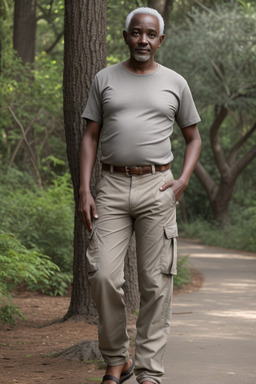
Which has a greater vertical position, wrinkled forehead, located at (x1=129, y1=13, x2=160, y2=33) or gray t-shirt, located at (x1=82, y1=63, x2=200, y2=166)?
wrinkled forehead, located at (x1=129, y1=13, x2=160, y2=33)

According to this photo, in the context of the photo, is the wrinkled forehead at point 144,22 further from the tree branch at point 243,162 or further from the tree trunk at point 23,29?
the tree branch at point 243,162

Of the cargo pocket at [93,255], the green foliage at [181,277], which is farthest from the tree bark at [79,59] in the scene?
the green foliage at [181,277]

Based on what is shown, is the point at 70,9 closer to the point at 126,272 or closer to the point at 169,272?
the point at 126,272

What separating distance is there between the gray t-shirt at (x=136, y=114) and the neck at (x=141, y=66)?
0.04m

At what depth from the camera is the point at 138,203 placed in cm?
472

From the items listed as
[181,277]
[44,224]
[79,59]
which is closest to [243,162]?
[181,277]

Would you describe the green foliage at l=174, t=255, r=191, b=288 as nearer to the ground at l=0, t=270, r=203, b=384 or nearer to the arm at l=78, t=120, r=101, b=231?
the ground at l=0, t=270, r=203, b=384

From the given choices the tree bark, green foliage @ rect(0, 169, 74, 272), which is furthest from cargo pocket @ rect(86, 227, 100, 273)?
green foliage @ rect(0, 169, 74, 272)

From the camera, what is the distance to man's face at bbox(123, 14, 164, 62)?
4754mm

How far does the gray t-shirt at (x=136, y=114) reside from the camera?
473cm

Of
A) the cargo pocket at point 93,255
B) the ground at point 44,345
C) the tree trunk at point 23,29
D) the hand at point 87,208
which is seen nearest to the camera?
the cargo pocket at point 93,255

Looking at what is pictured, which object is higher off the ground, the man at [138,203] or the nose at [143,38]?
the nose at [143,38]

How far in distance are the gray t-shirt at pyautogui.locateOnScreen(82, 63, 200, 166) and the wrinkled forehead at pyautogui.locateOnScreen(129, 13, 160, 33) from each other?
283mm

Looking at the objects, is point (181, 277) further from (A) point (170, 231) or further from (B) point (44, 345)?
(A) point (170, 231)
